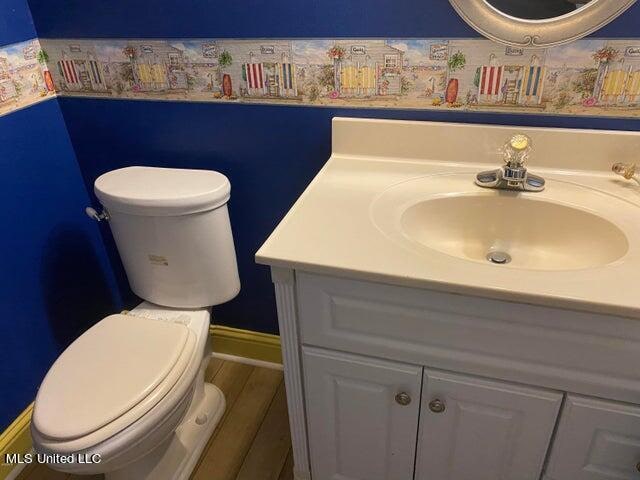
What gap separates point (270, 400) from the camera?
1.68 m

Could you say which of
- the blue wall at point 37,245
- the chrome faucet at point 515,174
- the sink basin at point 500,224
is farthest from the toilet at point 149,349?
the chrome faucet at point 515,174

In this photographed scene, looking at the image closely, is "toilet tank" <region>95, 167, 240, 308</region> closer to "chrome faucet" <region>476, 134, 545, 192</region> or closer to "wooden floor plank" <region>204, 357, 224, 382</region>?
"wooden floor plank" <region>204, 357, 224, 382</region>

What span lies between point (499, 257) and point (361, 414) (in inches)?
18.9

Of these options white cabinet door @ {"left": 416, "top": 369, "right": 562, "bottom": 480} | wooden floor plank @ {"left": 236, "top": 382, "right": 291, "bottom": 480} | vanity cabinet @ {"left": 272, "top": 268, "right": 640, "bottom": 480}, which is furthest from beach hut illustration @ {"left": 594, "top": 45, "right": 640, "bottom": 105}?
wooden floor plank @ {"left": 236, "top": 382, "right": 291, "bottom": 480}

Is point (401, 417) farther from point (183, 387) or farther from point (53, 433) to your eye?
point (53, 433)

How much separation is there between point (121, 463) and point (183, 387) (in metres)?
0.21

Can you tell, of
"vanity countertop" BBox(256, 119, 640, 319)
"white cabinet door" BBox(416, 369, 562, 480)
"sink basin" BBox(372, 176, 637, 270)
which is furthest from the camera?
"sink basin" BBox(372, 176, 637, 270)

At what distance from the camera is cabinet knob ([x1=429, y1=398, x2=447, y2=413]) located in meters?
1.00

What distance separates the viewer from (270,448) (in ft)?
4.94

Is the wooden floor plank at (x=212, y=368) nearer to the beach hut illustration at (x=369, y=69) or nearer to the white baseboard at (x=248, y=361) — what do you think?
the white baseboard at (x=248, y=361)

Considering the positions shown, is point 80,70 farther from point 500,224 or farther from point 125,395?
point 500,224

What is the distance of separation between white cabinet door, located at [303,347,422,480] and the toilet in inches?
14.4

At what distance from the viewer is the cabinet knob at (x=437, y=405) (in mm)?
1000

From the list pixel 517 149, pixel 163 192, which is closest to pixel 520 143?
pixel 517 149
